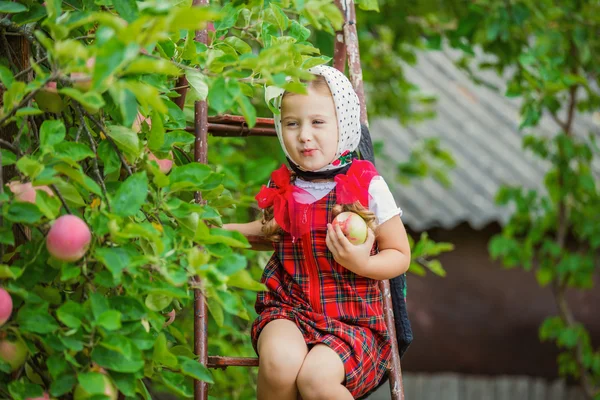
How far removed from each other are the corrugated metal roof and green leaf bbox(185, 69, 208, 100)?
184 inches

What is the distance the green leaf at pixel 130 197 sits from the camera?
1.43m

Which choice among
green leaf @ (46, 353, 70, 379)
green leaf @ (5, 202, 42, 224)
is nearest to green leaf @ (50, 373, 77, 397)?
green leaf @ (46, 353, 70, 379)

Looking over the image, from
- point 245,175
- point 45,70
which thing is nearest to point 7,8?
point 45,70

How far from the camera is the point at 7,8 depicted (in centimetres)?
146

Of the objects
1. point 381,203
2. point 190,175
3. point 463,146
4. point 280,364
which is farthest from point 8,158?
point 463,146

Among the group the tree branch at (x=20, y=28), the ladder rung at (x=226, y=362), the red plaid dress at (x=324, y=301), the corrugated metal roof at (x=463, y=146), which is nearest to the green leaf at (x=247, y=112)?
the tree branch at (x=20, y=28)

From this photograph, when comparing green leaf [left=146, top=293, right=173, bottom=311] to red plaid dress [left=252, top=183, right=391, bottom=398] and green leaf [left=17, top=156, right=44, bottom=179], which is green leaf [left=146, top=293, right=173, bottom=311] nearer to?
green leaf [left=17, top=156, right=44, bottom=179]

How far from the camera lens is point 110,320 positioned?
4.50 ft

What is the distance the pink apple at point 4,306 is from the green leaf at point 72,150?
0.78ft

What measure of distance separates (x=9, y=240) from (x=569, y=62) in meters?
3.47

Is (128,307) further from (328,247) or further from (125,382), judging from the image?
(328,247)

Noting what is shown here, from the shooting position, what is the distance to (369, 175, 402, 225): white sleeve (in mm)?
1948

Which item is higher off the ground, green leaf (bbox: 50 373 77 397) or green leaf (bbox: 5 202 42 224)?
green leaf (bbox: 5 202 42 224)

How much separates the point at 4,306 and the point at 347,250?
0.75 m
